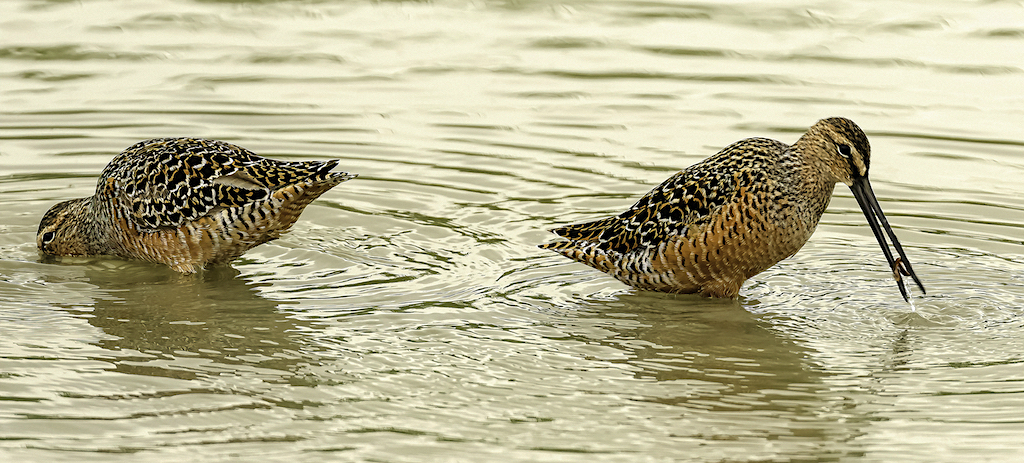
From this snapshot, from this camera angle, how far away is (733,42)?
1505cm

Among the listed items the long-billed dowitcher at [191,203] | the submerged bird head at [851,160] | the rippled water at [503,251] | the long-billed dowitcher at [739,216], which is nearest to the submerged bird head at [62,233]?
the long-billed dowitcher at [191,203]

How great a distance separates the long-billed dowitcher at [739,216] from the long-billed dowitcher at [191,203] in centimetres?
196

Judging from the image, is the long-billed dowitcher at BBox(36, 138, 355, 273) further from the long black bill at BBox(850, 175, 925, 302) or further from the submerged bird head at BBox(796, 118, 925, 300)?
the long black bill at BBox(850, 175, 925, 302)

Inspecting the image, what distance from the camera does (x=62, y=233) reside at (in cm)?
959

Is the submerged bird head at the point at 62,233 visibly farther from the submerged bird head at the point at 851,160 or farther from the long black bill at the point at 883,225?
the long black bill at the point at 883,225

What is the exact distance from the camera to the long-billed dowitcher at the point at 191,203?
28.6 feet

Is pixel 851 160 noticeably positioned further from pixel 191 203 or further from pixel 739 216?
pixel 191 203

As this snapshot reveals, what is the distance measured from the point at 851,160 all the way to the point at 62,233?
17.6 feet

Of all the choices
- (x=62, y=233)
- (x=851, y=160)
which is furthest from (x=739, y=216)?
(x=62, y=233)

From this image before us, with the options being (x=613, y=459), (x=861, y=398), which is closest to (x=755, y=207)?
(x=861, y=398)

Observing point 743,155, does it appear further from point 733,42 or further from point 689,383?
point 733,42

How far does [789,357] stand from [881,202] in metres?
3.22

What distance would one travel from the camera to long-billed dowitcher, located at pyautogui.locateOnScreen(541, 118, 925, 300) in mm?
8344

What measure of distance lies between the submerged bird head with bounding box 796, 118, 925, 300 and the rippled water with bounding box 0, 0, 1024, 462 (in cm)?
32
